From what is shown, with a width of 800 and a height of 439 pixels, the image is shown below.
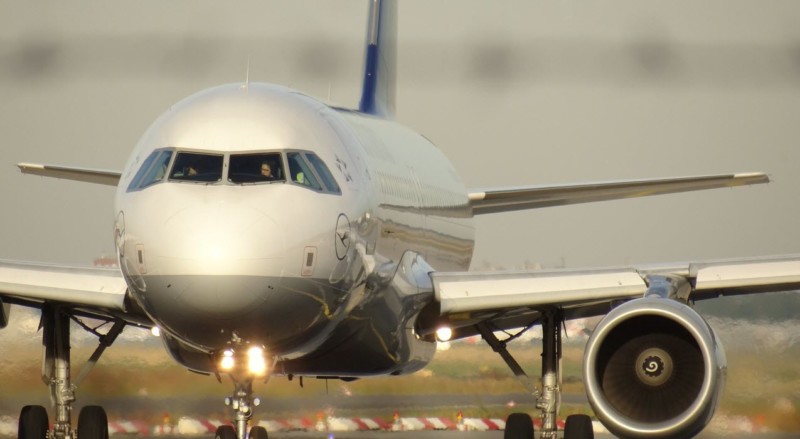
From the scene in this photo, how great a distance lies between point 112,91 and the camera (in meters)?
2.99

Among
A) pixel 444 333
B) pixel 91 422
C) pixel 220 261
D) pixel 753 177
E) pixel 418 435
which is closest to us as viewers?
pixel 220 261

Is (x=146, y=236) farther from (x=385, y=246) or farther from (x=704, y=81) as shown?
(x=704, y=81)

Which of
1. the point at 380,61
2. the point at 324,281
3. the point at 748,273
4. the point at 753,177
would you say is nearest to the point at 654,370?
the point at 748,273

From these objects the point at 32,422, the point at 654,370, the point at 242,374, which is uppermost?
the point at 654,370

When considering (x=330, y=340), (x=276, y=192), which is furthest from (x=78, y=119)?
→ (x=330, y=340)

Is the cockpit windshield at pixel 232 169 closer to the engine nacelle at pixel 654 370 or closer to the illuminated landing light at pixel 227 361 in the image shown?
the illuminated landing light at pixel 227 361

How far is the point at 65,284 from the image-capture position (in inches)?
502

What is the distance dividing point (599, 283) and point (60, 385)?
593 cm

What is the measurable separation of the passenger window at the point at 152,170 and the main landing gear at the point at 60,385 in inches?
196

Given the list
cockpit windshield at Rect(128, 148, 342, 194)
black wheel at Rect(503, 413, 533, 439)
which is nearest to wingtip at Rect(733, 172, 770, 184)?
black wheel at Rect(503, 413, 533, 439)

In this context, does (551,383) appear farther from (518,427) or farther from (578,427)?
(518,427)

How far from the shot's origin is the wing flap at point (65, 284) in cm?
1227

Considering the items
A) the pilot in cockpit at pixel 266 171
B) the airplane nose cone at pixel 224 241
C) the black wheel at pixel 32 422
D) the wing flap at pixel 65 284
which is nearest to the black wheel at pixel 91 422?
the black wheel at pixel 32 422

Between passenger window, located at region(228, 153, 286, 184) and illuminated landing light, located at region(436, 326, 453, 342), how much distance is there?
492cm
